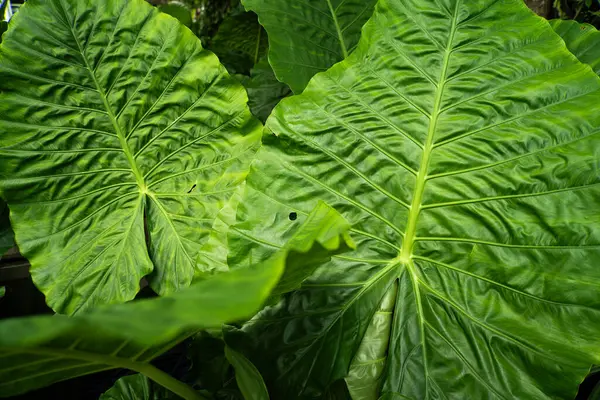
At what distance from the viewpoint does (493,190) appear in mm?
691

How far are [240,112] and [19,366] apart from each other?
65cm

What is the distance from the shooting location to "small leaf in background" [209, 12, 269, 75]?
212 cm

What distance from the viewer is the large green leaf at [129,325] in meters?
0.35

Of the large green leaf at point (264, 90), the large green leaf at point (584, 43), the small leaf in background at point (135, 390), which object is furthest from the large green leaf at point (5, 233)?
the large green leaf at point (584, 43)

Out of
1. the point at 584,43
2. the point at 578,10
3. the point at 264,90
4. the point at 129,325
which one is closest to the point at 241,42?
the point at 264,90

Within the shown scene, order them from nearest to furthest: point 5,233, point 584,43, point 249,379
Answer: point 249,379, point 584,43, point 5,233

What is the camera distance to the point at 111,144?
3.20 ft

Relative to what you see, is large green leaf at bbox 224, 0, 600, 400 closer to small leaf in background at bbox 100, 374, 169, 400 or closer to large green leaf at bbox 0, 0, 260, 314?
large green leaf at bbox 0, 0, 260, 314

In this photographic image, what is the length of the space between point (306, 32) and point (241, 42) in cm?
121

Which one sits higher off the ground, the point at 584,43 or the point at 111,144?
the point at 584,43

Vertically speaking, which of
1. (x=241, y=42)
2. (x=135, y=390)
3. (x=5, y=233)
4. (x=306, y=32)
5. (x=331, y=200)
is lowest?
(x=135, y=390)

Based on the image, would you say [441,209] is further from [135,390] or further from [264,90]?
[264,90]

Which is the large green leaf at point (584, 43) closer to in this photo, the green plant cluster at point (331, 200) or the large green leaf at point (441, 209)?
the green plant cluster at point (331, 200)

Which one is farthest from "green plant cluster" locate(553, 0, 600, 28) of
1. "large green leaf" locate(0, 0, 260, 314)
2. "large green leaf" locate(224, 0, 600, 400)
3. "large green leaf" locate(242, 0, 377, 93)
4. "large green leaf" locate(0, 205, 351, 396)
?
"large green leaf" locate(0, 205, 351, 396)
